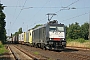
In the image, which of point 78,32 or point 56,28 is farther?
point 78,32

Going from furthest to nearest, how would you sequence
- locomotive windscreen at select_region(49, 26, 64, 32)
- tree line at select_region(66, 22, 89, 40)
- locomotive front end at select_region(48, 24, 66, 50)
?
tree line at select_region(66, 22, 89, 40), locomotive windscreen at select_region(49, 26, 64, 32), locomotive front end at select_region(48, 24, 66, 50)

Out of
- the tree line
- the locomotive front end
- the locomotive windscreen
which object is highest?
the tree line

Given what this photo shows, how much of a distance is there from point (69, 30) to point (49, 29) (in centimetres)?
10261

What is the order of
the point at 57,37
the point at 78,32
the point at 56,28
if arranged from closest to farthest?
the point at 57,37
the point at 56,28
the point at 78,32

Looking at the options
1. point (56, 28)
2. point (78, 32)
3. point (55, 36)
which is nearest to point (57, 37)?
point (55, 36)

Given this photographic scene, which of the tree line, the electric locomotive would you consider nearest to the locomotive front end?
the electric locomotive

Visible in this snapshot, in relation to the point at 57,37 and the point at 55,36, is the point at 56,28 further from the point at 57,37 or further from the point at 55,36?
the point at 57,37

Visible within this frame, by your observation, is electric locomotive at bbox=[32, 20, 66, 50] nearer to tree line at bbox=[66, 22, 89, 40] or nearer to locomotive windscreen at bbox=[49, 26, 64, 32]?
locomotive windscreen at bbox=[49, 26, 64, 32]

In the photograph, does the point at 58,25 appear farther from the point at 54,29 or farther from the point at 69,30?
the point at 69,30

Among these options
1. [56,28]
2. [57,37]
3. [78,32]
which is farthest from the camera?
[78,32]

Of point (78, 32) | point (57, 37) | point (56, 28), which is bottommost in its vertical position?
point (57, 37)

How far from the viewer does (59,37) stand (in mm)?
26703

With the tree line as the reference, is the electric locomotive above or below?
below

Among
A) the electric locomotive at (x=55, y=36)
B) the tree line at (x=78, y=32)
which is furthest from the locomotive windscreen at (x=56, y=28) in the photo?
the tree line at (x=78, y=32)
